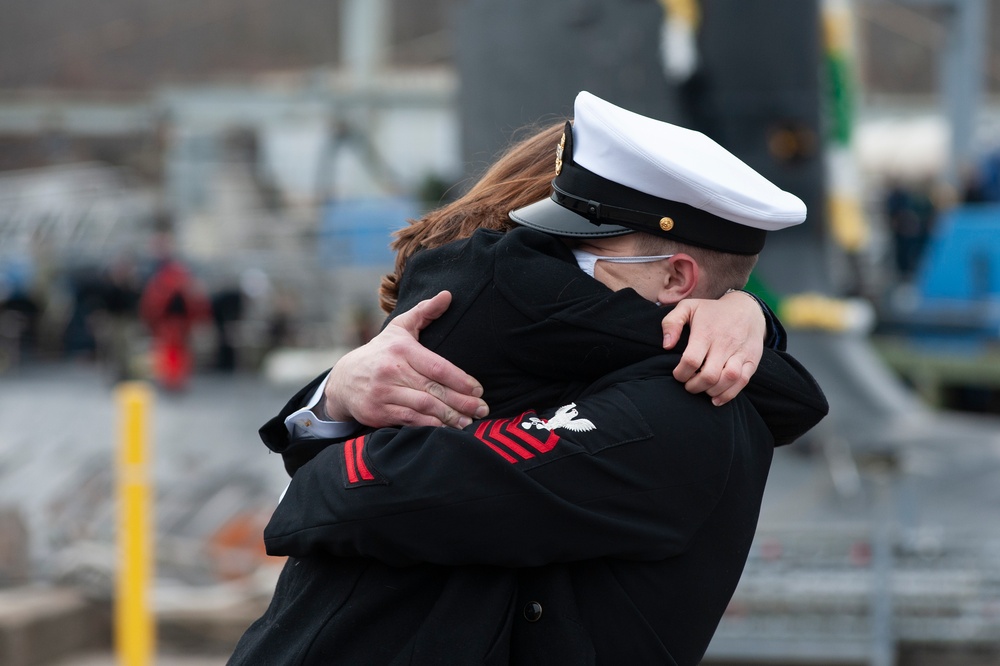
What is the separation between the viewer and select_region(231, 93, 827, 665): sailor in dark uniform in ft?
5.20

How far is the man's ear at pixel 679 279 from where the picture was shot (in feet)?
5.70

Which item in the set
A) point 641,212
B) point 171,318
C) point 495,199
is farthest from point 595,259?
point 171,318

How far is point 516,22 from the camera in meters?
5.61

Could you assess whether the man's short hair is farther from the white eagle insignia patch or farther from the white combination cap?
the white eagle insignia patch

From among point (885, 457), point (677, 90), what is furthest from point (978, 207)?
point (677, 90)

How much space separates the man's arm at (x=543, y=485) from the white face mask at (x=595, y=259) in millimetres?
152

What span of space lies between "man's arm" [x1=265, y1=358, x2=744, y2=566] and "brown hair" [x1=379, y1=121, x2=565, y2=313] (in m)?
0.34

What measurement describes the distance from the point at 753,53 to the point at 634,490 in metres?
6.45

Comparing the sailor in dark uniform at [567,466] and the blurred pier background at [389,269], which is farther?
the blurred pier background at [389,269]

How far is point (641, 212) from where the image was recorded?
1.70 meters

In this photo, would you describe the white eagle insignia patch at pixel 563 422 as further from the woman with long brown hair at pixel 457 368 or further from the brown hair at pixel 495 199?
the brown hair at pixel 495 199

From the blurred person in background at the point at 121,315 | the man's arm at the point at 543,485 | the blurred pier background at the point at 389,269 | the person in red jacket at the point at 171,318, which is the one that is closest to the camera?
the man's arm at the point at 543,485

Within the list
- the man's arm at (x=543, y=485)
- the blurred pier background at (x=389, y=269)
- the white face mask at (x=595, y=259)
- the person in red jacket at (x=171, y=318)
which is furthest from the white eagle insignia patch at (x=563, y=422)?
the person in red jacket at (x=171, y=318)

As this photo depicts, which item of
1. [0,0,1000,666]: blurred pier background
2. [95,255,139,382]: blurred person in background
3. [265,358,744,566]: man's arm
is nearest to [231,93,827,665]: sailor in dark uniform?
[265,358,744,566]: man's arm
